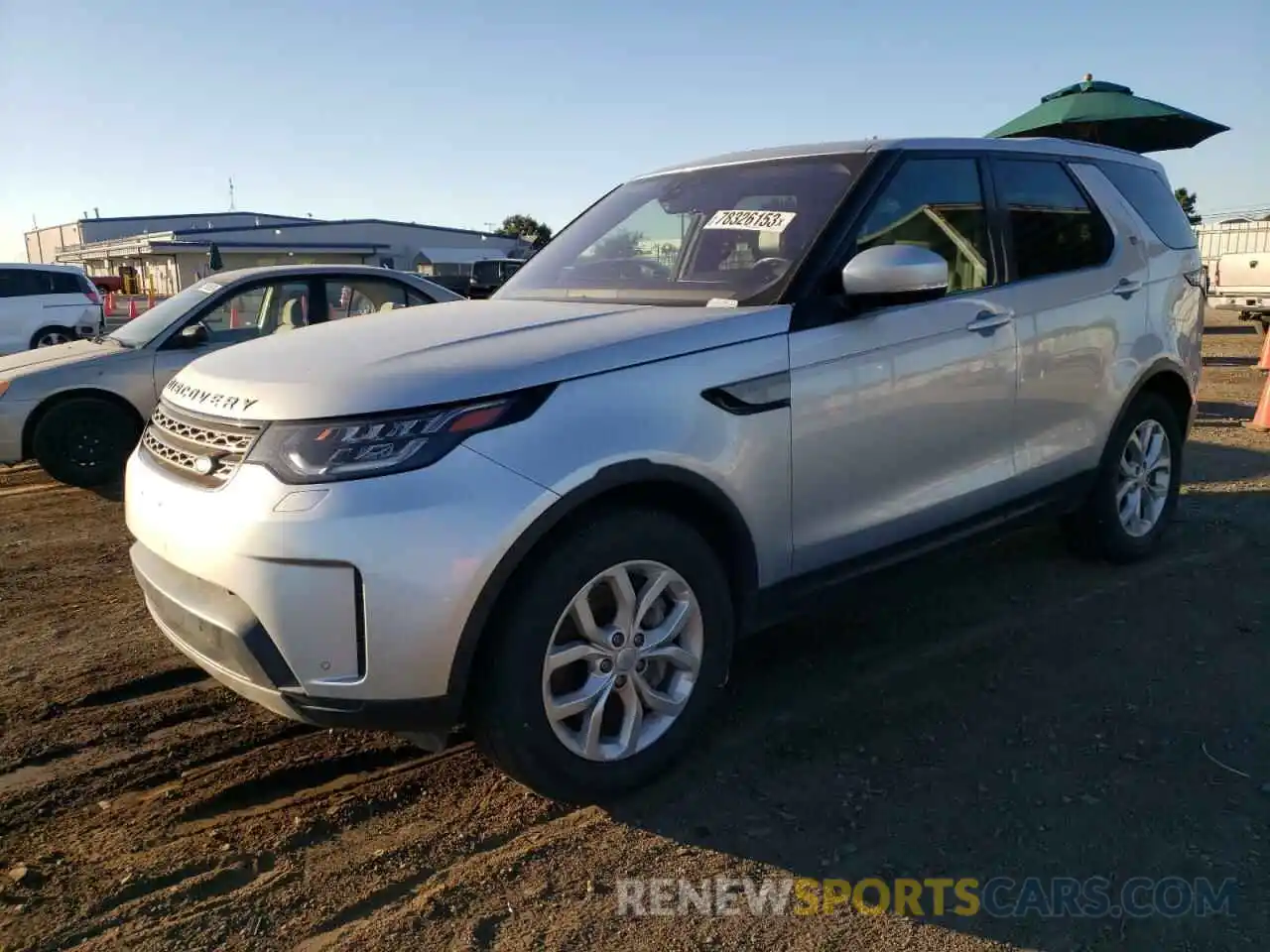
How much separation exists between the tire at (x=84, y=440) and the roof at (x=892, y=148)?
473cm

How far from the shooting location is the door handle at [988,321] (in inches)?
145

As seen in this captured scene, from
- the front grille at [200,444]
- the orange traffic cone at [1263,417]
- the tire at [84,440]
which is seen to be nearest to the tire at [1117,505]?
the front grille at [200,444]

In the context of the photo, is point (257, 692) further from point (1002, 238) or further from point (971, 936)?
point (1002, 238)

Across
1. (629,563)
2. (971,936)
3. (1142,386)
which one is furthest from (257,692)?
(1142,386)

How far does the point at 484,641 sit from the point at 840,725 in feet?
4.61

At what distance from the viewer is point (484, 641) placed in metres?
2.56

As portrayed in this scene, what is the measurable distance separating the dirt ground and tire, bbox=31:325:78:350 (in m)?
13.5

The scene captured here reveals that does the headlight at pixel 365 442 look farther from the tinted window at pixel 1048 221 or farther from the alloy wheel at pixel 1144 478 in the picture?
the alloy wheel at pixel 1144 478

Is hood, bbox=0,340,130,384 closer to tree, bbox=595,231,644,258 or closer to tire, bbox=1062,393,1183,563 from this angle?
tree, bbox=595,231,644,258

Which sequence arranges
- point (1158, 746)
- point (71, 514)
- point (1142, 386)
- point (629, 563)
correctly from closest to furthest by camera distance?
point (629, 563), point (1158, 746), point (1142, 386), point (71, 514)

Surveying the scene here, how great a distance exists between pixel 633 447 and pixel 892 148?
1.75 meters

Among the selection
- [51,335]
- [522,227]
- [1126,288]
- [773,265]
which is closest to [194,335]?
[773,265]

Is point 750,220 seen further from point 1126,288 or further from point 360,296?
point 360,296

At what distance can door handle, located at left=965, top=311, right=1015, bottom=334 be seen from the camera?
3680 millimetres
